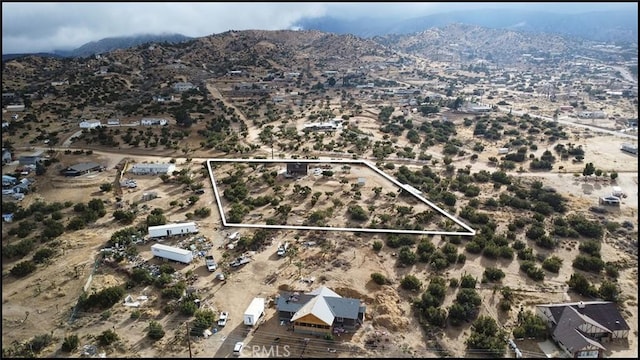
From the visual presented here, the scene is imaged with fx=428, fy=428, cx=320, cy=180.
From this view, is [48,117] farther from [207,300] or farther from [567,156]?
[567,156]

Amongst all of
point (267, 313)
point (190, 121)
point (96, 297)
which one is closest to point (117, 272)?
point (96, 297)

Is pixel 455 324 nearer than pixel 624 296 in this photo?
Yes

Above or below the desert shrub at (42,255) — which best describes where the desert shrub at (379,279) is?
below

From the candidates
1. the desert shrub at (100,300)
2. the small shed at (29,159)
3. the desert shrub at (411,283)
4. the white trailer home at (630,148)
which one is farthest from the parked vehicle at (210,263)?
the white trailer home at (630,148)

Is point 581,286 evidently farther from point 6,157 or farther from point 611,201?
point 6,157

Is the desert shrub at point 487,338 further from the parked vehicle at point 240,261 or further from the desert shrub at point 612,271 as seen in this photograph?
the parked vehicle at point 240,261

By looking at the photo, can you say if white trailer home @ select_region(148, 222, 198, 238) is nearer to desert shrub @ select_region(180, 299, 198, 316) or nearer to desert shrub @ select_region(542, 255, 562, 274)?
desert shrub @ select_region(180, 299, 198, 316)
